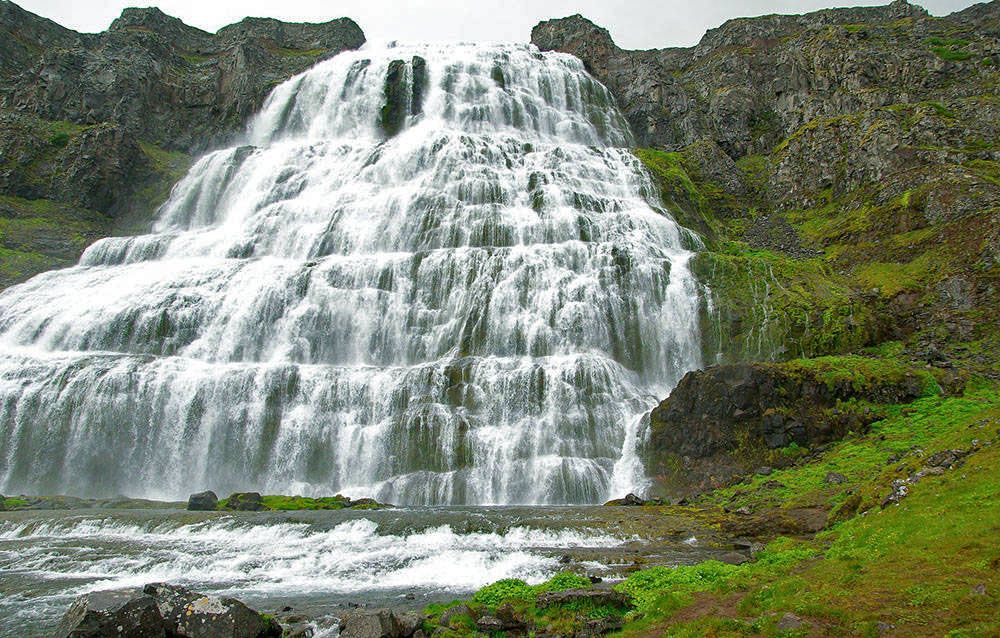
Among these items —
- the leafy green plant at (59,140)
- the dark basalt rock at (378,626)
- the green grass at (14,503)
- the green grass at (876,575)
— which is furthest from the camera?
the leafy green plant at (59,140)

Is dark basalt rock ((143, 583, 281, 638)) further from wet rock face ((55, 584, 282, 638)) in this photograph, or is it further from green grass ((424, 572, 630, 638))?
green grass ((424, 572, 630, 638))

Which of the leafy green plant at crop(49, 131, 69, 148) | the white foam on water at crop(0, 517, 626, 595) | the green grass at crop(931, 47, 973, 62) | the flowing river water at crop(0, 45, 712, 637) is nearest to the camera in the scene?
the white foam on water at crop(0, 517, 626, 595)

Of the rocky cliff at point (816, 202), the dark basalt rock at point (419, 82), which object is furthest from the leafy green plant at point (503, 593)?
the dark basalt rock at point (419, 82)

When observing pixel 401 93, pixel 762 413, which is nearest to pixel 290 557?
pixel 762 413

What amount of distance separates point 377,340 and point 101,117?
5610cm

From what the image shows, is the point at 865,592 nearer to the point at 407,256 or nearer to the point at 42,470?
the point at 407,256

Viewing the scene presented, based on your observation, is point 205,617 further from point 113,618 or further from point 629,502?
point 629,502

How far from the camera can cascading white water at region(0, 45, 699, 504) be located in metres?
32.1

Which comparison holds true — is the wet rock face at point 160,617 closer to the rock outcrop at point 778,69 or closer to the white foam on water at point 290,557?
the white foam on water at point 290,557

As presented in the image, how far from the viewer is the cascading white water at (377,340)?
32125 mm

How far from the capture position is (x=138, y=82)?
7588cm

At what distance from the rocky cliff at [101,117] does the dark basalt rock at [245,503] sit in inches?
1432

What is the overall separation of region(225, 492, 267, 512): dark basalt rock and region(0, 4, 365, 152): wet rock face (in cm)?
5844

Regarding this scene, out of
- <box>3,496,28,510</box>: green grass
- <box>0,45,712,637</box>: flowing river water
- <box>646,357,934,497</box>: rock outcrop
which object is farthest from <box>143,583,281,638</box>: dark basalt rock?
<box>3,496,28,510</box>: green grass
